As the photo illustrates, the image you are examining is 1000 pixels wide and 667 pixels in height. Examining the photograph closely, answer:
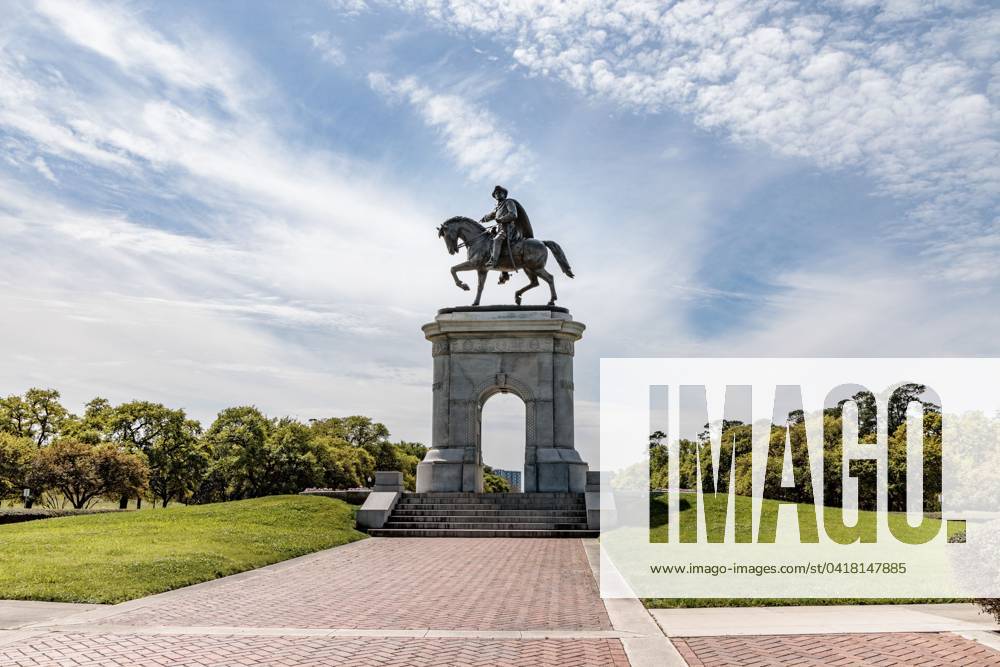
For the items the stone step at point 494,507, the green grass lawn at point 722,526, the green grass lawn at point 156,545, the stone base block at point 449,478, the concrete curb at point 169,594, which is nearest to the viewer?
the concrete curb at point 169,594

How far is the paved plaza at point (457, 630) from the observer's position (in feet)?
26.0

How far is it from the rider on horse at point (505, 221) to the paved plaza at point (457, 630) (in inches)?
738

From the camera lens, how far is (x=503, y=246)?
101 feet

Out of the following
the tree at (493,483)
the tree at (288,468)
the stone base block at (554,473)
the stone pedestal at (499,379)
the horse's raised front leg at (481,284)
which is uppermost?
the horse's raised front leg at (481,284)

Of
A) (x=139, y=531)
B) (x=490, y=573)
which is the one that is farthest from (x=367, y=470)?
(x=490, y=573)

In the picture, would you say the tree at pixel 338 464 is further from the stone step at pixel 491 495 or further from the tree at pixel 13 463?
the stone step at pixel 491 495

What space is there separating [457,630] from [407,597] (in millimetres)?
2629

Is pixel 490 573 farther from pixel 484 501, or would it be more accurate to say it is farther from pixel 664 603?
pixel 484 501

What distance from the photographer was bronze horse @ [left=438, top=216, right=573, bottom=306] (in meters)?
30.7

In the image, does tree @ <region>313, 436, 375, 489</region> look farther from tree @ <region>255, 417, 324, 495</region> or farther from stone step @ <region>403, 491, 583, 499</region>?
stone step @ <region>403, 491, 583, 499</region>

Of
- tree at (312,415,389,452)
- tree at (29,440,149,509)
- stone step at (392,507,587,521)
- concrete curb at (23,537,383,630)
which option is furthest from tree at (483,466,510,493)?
concrete curb at (23,537,383,630)

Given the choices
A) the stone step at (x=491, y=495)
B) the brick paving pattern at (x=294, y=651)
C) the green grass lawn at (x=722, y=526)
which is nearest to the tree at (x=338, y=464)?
the stone step at (x=491, y=495)

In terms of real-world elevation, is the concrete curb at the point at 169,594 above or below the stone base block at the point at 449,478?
below

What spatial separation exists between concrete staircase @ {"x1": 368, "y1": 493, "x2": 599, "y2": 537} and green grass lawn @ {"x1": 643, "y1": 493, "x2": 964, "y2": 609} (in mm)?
2513
